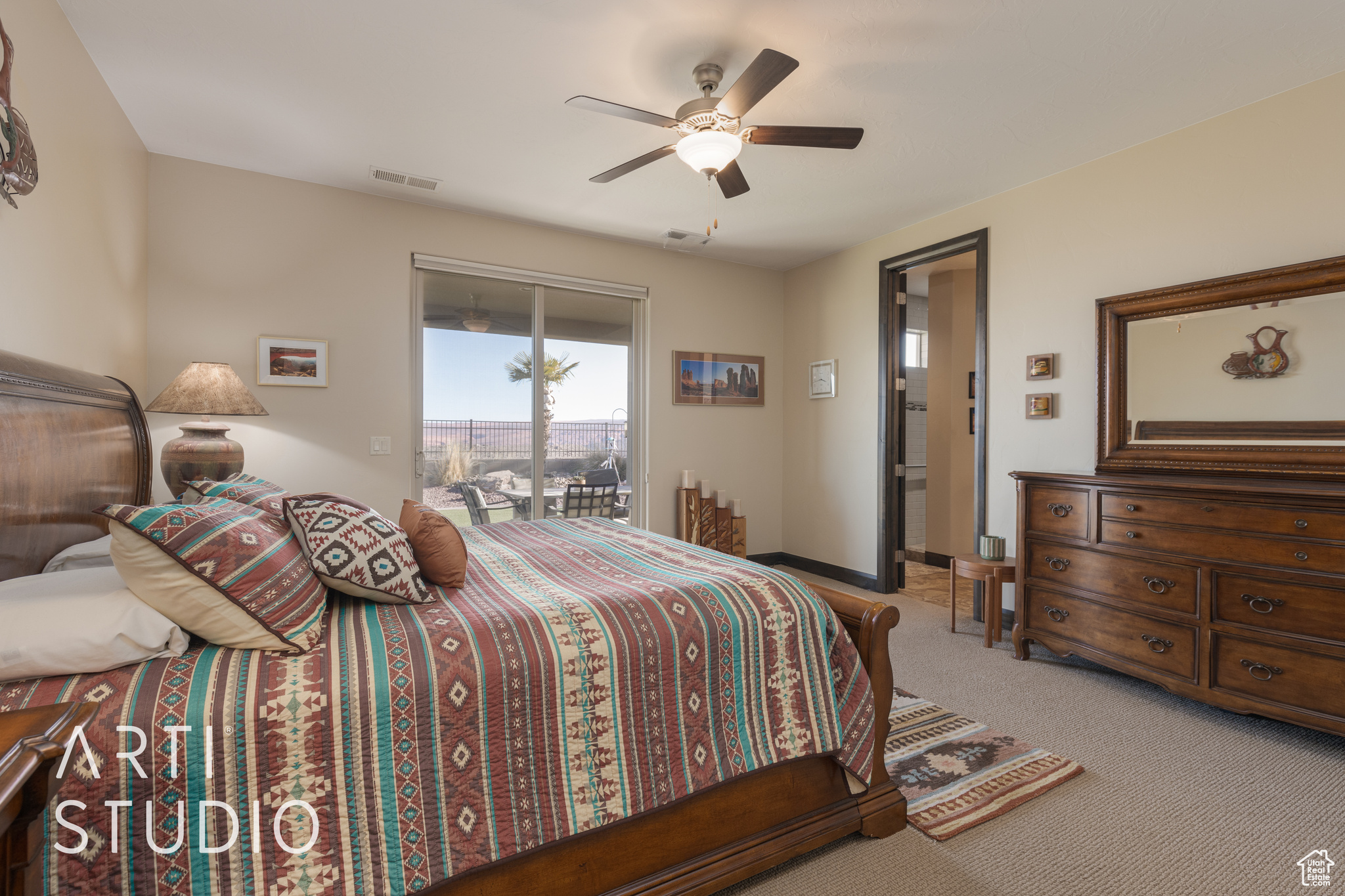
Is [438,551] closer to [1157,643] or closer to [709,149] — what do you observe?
[709,149]

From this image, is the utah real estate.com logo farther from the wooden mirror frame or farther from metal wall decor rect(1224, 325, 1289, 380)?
metal wall decor rect(1224, 325, 1289, 380)

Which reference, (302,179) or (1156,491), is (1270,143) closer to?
(1156,491)

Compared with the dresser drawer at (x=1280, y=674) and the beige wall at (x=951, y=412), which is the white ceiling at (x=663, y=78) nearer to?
the beige wall at (x=951, y=412)

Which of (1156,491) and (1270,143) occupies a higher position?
(1270,143)

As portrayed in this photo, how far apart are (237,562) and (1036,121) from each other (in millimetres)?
3541

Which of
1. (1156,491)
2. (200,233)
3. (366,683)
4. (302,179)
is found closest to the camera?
(366,683)

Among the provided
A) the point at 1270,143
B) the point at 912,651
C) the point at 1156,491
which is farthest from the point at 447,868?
the point at 1270,143

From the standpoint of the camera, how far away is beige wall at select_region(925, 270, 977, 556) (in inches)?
213

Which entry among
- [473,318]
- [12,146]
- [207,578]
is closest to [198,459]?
[12,146]

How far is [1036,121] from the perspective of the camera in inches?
112

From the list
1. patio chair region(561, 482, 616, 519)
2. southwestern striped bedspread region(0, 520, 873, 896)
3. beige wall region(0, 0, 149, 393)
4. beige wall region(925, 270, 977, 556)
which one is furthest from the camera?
beige wall region(925, 270, 977, 556)

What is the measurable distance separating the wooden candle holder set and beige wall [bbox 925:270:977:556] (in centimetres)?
197

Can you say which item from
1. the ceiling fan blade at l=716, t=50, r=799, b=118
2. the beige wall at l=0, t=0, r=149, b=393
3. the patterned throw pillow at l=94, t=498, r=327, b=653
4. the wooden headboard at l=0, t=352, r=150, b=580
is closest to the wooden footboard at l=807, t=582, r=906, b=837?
the patterned throw pillow at l=94, t=498, r=327, b=653

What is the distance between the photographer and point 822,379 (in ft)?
16.4
